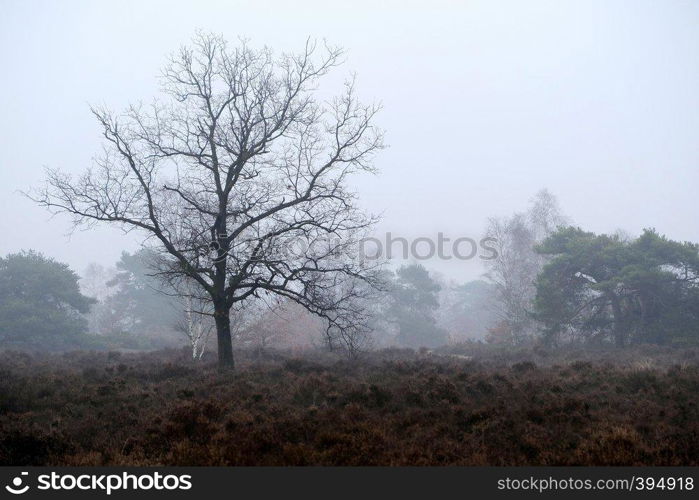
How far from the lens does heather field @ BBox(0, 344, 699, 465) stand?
5.70 metres

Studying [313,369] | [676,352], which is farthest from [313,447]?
[676,352]

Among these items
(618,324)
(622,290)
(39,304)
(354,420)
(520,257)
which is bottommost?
(354,420)

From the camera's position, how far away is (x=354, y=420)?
7176 mm

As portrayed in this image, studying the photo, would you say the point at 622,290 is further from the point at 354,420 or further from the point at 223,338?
the point at 354,420

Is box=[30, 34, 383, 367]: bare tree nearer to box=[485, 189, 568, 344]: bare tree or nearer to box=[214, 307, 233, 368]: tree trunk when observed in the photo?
box=[214, 307, 233, 368]: tree trunk

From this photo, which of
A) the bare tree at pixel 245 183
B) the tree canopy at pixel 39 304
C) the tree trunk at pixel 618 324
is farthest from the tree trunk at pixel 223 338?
the tree canopy at pixel 39 304

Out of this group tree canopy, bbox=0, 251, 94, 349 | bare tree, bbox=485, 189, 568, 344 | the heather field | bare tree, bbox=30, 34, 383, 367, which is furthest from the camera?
bare tree, bbox=485, 189, 568, 344

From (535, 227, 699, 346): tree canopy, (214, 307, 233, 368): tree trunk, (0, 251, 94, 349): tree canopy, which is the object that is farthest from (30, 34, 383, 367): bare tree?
(0, 251, 94, 349): tree canopy

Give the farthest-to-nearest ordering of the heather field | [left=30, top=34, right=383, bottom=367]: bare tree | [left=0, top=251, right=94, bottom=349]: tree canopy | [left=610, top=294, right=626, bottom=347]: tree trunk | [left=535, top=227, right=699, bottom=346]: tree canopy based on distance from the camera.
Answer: [left=0, top=251, right=94, bottom=349]: tree canopy
[left=610, top=294, right=626, bottom=347]: tree trunk
[left=535, top=227, right=699, bottom=346]: tree canopy
[left=30, top=34, right=383, bottom=367]: bare tree
the heather field

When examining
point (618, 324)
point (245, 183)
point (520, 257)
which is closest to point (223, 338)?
point (245, 183)

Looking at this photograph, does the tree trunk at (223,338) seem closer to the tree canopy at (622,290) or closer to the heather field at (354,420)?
the heather field at (354,420)

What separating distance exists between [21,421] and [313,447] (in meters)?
5.40

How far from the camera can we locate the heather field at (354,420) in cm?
570

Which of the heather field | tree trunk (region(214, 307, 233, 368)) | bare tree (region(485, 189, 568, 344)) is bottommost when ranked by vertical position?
the heather field
